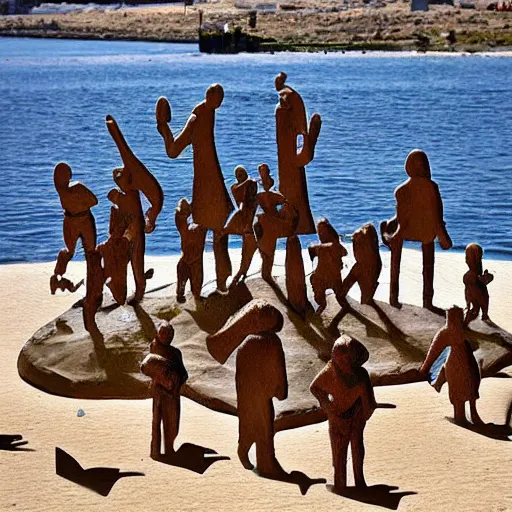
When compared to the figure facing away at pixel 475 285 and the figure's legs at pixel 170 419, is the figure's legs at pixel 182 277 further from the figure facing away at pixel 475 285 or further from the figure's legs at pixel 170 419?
the figure's legs at pixel 170 419

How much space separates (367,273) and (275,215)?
656 millimetres

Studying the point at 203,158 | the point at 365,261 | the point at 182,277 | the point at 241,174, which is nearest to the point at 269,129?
the point at 241,174

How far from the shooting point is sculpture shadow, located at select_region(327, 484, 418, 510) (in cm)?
529

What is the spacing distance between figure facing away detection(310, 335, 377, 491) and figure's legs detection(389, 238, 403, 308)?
222 centimetres

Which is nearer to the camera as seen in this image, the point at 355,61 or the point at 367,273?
the point at 367,273

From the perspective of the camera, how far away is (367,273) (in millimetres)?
7348

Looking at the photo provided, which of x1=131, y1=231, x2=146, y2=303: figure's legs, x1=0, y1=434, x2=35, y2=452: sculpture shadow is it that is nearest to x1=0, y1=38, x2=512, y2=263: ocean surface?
x1=131, y1=231, x2=146, y2=303: figure's legs

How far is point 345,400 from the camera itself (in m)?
5.31

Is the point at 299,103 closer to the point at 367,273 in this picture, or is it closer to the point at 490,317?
the point at 367,273

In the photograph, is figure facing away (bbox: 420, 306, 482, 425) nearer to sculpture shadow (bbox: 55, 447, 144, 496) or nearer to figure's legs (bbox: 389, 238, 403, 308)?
figure's legs (bbox: 389, 238, 403, 308)

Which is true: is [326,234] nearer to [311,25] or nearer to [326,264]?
[326,264]

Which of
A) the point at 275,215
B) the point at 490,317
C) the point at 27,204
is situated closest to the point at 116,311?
the point at 275,215

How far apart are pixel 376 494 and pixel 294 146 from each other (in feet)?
8.89

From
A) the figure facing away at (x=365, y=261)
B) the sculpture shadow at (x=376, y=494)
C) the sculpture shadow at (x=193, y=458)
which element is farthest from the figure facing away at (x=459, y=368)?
the figure facing away at (x=365, y=261)
